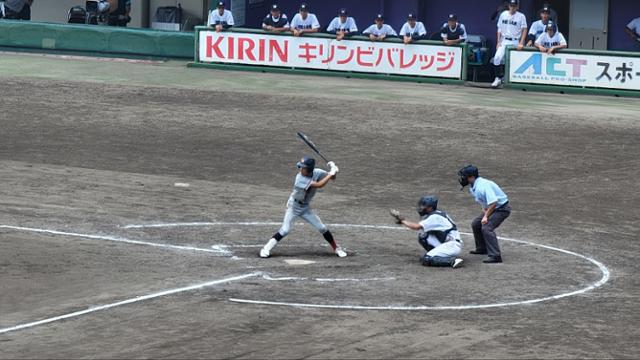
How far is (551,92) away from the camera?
37188mm

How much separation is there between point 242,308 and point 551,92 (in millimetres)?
21653

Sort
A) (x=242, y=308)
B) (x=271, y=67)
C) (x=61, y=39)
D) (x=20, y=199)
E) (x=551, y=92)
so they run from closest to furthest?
(x=242, y=308)
(x=20, y=199)
(x=551, y=92)
(x=271, y=67)
(x=61, y=39)

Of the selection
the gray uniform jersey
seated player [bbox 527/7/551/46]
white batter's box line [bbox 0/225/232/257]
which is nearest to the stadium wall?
seated player [bbox 527/7/551/46]

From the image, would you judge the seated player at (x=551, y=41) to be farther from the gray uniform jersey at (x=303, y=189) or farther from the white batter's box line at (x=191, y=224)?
the gray uniform jersey at (x=303, y=189)

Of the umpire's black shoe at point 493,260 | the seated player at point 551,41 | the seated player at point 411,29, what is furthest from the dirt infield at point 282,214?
the seated player at point 411,29

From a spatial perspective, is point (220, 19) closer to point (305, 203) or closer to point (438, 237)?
point (305, 203)

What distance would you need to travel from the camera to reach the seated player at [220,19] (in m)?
39.9

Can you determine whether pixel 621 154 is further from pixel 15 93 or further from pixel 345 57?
pixel 15 93

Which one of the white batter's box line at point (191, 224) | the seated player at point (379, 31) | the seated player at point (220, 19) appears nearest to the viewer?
the white batter's box line at point (191, 224)

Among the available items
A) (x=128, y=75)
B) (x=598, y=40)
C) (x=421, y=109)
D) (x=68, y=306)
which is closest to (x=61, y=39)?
(x=128, y=75)

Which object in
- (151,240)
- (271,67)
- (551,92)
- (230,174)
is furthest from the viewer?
(271,67)

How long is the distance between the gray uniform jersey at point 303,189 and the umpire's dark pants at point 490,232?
2.56 metres

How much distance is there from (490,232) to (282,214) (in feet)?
15.7

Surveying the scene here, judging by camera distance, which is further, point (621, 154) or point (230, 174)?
point (621, 154)
